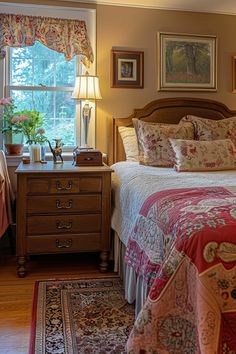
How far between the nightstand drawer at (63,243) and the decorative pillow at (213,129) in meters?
1.28

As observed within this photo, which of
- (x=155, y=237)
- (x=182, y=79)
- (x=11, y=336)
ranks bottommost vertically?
(x=11, y=336)

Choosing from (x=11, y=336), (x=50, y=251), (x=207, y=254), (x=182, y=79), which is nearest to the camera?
(x=207, y=254)

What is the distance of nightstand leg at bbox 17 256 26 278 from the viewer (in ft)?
9.06

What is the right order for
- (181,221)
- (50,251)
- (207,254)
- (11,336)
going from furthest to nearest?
(50,251) < (11,336) < (181,221) < (207,254)

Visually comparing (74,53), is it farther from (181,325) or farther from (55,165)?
(181,325)

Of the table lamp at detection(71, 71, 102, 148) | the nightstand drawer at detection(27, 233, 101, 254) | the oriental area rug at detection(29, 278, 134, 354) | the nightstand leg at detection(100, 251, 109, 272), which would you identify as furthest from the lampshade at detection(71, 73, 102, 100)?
the oriental area rug at detection(29, 278, 134, 354)

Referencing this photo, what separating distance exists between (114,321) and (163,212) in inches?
30.0

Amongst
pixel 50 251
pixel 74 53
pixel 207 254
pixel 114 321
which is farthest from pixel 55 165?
pixel 207 254

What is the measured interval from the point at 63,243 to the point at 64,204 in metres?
0.30

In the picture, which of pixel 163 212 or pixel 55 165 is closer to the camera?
pixel 163 212

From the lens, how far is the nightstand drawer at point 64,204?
8.96 ft

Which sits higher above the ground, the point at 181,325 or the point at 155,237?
the point at 155,237

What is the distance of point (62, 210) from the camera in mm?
2781

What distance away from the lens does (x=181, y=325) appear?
1.47m
